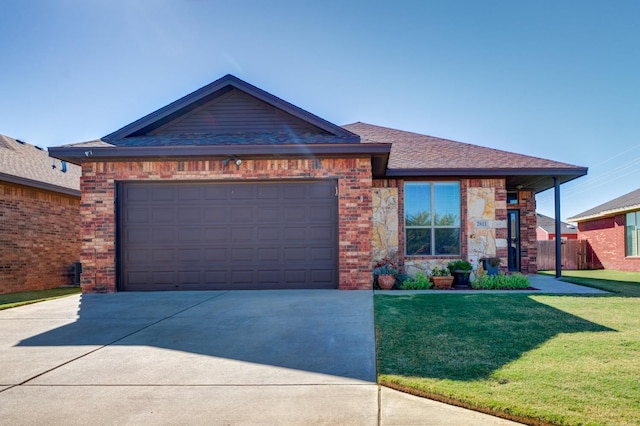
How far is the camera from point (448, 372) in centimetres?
407

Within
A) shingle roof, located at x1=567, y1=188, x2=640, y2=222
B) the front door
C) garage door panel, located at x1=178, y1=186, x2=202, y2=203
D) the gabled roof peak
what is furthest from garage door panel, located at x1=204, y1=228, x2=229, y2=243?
shingle roof, located at x1=567, y1=188, x2=640, y2=222

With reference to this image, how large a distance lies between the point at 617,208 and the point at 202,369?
20.3 metres

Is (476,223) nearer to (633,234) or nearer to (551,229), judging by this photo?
(633,234)

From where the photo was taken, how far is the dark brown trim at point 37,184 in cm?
1221

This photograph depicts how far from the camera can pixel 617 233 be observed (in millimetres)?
18891

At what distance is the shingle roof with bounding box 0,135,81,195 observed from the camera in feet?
42.1

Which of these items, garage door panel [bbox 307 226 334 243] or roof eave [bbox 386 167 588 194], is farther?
roof eave [bbox 386 167 588 194]

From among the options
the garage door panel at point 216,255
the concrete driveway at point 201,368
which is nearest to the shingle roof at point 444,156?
the garage door panel at point 216,255

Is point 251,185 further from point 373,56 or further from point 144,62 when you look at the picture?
point 373,56

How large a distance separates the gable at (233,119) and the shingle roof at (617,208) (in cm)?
1530

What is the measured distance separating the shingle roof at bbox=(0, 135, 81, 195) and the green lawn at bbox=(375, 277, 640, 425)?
11.9 m

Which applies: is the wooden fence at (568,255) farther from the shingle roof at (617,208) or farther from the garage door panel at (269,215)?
the garage door panel at (269,215)

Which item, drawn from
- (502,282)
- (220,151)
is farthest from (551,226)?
(220,151)

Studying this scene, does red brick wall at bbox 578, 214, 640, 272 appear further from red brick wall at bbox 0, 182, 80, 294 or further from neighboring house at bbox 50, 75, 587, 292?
red brick wall at bbox 0, 182, 80, 294
